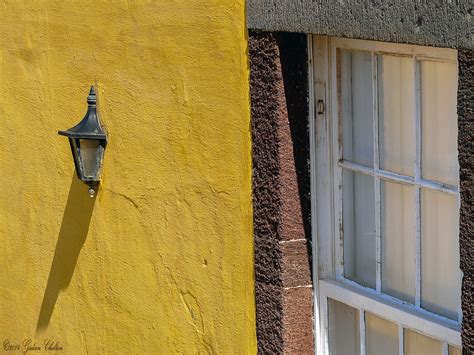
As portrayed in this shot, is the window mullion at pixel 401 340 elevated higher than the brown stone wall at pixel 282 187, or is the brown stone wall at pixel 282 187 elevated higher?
the brown stone wall at pixel 282 187

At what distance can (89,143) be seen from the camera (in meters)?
5.71

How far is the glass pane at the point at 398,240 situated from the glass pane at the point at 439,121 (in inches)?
7.1

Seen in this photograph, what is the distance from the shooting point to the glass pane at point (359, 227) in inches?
177

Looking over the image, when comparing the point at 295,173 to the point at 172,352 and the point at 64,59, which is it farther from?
the point at 64,59

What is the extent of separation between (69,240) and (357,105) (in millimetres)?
2284

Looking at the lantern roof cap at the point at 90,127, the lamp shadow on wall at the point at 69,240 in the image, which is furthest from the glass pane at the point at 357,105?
the lamp shadow on wall at the point at 69,240

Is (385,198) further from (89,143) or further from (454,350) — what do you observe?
(89,143)

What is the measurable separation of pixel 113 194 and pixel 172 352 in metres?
0.88

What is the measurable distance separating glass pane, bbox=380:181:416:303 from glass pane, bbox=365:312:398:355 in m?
0.13

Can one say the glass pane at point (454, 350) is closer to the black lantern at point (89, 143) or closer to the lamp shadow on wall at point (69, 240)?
the black lantern at point (89, 143)

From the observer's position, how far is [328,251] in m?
4.68

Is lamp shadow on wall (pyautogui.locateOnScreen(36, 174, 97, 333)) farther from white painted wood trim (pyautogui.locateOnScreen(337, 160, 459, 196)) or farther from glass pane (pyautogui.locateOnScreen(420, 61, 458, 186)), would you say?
glass pane (pyautogui.locateOnScreen(420, 61, 458, 186))

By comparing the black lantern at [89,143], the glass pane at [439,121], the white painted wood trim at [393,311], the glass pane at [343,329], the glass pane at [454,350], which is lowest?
the glass pane at [343,329]

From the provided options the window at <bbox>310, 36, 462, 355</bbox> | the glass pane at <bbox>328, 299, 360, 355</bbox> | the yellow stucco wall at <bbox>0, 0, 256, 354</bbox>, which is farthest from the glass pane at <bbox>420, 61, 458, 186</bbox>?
the yellow stucco wall at <bbox>0, 0, 256, 354</bbox>
